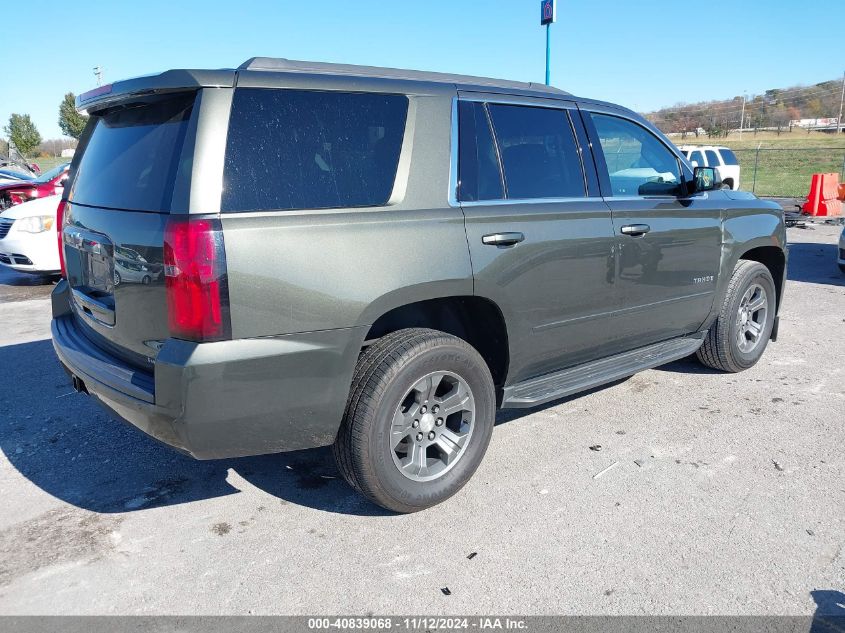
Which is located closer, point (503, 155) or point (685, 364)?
point (503, 155)

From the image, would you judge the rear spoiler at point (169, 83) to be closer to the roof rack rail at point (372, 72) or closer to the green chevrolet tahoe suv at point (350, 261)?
the green chevrolet tahoe suv at point (350, 261)

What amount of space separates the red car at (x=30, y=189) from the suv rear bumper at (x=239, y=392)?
860 centimetres

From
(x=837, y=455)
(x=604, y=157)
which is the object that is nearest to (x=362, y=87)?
(x=604, y=157)

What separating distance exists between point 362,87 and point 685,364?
3.70m

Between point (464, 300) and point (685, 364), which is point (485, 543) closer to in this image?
point (464, 300)

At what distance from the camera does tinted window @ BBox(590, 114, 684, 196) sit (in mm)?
4195

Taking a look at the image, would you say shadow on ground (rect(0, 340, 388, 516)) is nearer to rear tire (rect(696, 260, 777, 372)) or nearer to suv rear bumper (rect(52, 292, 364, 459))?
suv rear bumper (rect(52, 292, 364, 459))

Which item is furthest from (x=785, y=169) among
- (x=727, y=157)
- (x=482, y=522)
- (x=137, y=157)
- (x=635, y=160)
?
(x=137, y=157)

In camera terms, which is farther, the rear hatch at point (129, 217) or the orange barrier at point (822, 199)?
the orange barrier at point (822, 199)

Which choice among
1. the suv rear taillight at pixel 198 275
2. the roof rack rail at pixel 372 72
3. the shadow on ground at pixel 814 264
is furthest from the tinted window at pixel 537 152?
the shadow on ground at pixel 814 264

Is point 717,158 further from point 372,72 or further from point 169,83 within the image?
point 169,83

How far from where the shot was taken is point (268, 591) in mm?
2684

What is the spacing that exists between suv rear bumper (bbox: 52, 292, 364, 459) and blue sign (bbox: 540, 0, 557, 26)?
1400cm

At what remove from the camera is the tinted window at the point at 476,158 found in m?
3.33
